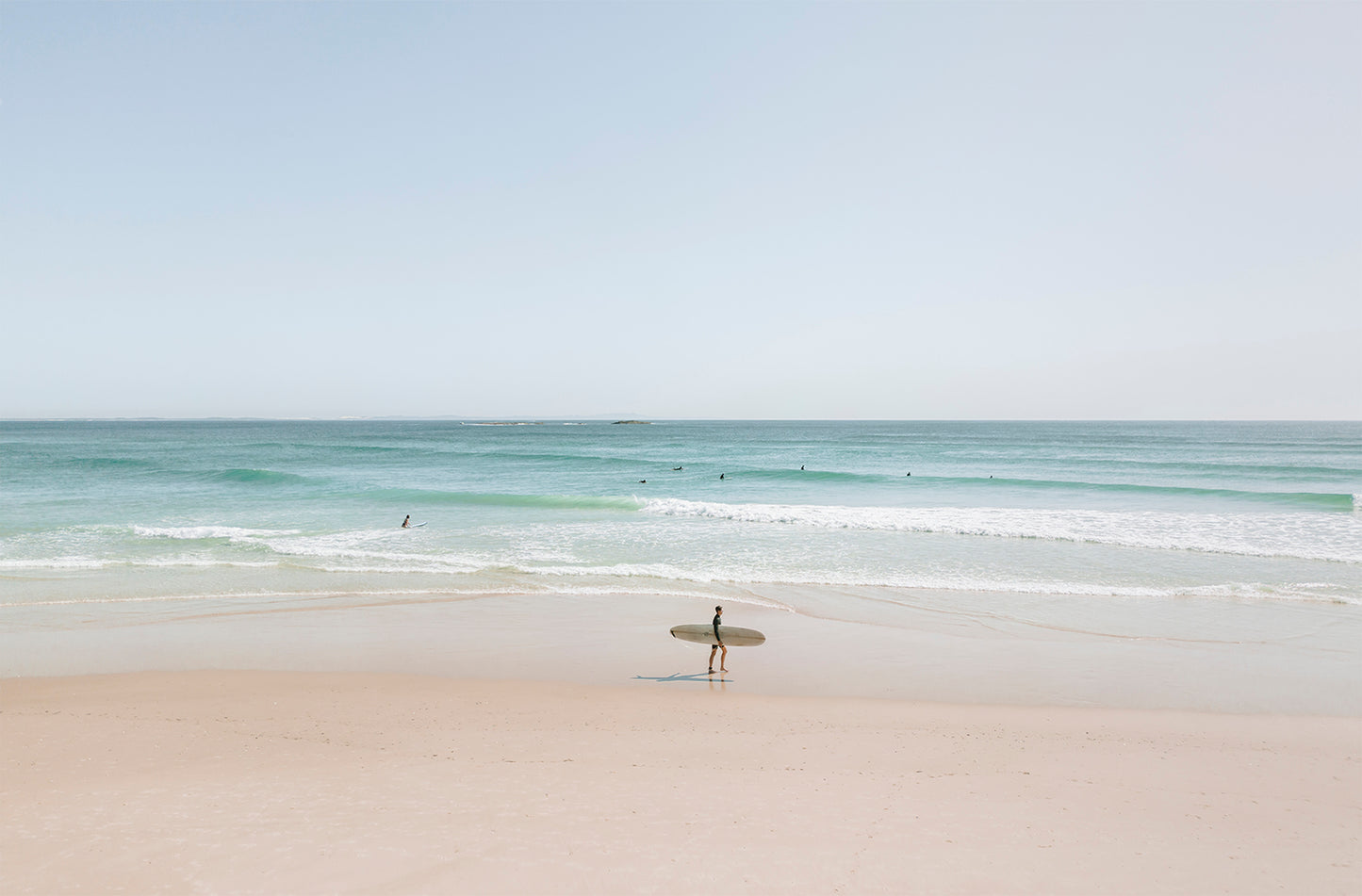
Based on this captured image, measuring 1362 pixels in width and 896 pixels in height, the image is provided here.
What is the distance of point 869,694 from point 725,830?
4.88 metres

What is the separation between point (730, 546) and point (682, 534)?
281 centimetres

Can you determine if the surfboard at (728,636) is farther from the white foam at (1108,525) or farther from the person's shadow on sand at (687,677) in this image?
the white foam at (1108,525)

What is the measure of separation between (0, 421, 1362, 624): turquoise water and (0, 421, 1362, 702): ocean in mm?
130

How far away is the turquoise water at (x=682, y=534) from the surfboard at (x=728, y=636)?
355cm

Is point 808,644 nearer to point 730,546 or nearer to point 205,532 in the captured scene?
point 730,546

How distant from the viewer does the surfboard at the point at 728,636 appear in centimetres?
1255

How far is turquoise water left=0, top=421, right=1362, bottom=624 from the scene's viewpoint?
17656 mm

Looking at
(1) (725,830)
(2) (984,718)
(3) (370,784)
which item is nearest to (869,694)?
(2) (984,718)

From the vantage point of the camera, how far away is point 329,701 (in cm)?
1033

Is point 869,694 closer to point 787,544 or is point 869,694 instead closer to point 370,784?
point 370,784

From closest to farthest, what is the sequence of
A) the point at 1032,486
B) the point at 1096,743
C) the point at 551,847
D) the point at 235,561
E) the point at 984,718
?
the point at 551,847, the point at 1096,743, the point at 984,718, the point at 235,561, the point at 1032,486

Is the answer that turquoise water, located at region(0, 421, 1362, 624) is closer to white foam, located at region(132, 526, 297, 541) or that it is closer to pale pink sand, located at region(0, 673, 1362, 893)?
white foam, located at region(132, 526, 297, 541)

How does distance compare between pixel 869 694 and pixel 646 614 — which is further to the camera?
pixel 646 614

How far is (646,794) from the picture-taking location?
7.48 m
